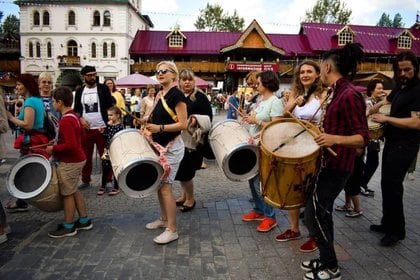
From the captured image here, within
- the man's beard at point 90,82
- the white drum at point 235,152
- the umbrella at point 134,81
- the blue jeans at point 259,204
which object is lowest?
the blue jeans at point 259,204

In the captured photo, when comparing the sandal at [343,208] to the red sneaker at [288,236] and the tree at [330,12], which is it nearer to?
the red sneaker at [288,236]

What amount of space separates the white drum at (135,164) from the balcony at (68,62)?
1365 inches

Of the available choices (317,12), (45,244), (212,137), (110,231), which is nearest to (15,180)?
(45,244)

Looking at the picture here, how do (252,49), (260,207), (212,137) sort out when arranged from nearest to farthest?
(212,137), (260,207), (252,49)

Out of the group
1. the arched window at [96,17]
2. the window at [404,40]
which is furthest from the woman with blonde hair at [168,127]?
the window at [404,40]

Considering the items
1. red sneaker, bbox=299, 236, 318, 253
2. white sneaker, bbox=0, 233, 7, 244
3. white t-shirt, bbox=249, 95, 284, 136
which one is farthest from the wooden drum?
white sneaker, bbox=0, 233, 7, 244

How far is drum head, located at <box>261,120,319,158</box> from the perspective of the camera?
292cm

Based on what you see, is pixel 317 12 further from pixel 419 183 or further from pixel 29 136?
pixel 29 136

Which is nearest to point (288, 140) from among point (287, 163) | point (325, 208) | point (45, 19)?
point (287, 163)

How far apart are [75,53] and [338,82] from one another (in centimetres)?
3774

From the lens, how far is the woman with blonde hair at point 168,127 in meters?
3.70

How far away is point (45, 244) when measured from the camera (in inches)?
150

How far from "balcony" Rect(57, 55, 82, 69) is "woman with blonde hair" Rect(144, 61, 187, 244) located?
34.5 meters

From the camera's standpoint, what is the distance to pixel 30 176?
149 inches
